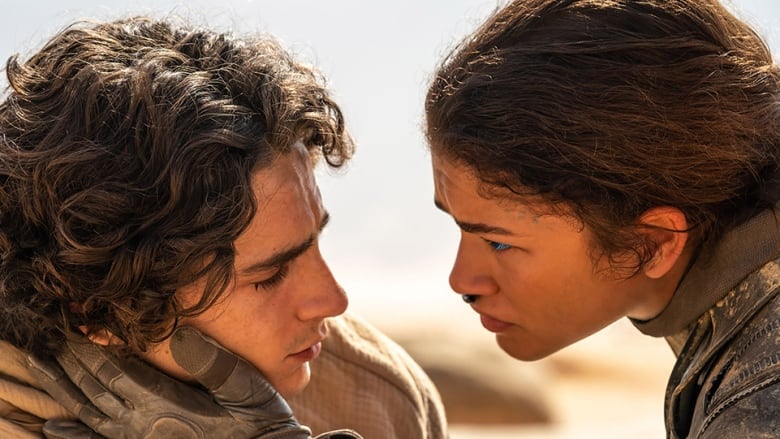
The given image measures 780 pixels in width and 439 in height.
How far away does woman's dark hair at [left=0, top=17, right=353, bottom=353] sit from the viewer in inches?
94.1

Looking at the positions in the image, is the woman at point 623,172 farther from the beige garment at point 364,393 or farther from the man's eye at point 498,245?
the beige garment at point 364,393

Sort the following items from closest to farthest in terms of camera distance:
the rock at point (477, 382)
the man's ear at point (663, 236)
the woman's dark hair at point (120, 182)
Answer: the woman's dark hair at point (120, 182), the man's ear at point (663, 236), the rock at point (477, 382)

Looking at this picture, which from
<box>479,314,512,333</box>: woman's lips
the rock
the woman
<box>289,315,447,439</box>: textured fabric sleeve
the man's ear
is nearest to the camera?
the woman

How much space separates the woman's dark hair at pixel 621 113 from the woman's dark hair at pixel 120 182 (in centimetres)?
50

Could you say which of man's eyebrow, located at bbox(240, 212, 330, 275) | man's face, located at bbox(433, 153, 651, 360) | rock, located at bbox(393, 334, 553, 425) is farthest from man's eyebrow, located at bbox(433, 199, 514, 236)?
rock, located at bbox(393, 334, 553, 425)

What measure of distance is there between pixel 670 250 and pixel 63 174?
1.39 m

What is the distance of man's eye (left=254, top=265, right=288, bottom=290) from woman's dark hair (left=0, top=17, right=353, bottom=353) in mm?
102

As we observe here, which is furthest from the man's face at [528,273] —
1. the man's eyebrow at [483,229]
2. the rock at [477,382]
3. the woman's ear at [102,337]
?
the rock at [477,382]

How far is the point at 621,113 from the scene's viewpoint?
2.49 m

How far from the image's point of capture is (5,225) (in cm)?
243

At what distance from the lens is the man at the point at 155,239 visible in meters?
2.40

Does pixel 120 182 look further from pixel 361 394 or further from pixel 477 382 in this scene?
pixel 477 382

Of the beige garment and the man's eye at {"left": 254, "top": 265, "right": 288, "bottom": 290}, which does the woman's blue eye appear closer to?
the man's eye at {"left": 254, "top": 265, "right": 288, "bottom": 290}

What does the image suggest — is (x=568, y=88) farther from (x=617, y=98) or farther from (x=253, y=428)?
(x=253, y=428)
